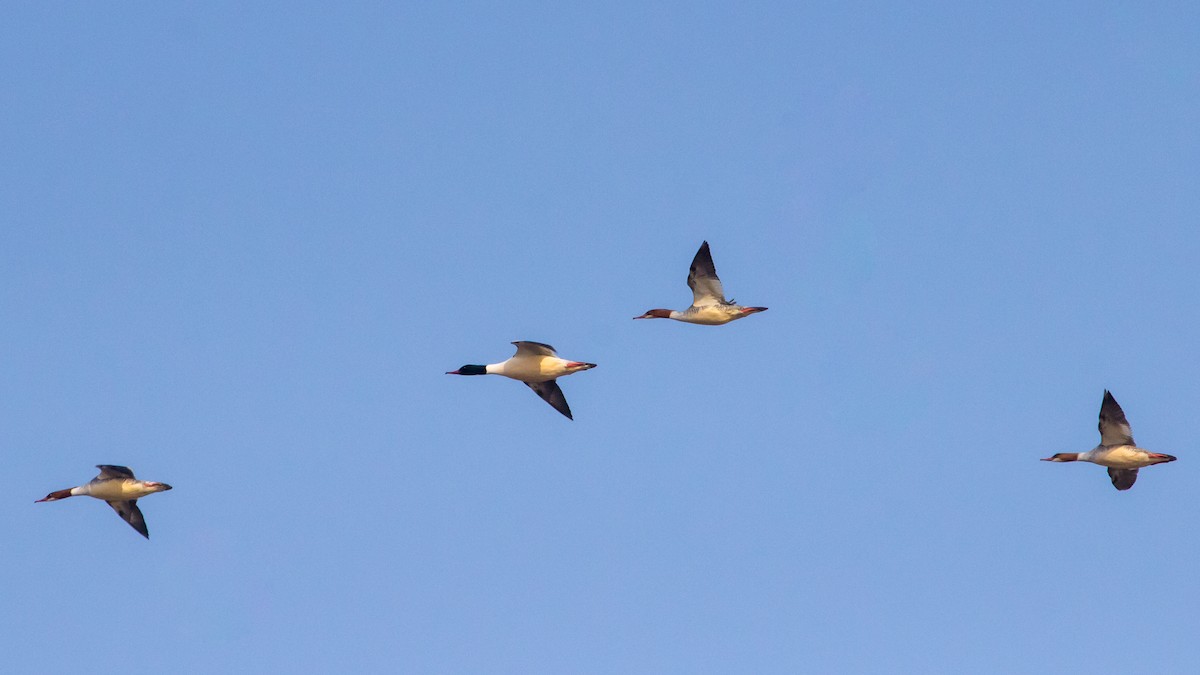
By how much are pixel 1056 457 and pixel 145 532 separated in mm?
26001

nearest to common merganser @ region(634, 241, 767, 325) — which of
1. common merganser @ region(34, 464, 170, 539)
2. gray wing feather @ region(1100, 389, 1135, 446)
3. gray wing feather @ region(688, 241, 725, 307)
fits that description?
gray wing feather @ region(688, 241, 725, 307)

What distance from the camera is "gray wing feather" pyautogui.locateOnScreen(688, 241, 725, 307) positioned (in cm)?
5628

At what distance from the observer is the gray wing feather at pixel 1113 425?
2242 inches

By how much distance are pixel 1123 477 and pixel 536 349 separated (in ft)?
55.0

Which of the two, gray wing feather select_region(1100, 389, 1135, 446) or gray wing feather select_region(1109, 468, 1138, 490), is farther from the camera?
gray wing feather select_region(1109, 468, 1138, 490)

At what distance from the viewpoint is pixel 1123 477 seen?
58.5 m

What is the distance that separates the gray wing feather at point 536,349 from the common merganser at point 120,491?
1047 cm

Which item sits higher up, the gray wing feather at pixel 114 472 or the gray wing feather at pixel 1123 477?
the gray wing feather at pixel 114 472

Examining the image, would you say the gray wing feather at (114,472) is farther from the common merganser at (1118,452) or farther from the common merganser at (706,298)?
the common merganser at (1118,452)

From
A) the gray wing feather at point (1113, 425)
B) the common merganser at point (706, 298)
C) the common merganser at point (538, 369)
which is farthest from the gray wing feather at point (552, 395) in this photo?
the gray wing feather at point (1113, 425)

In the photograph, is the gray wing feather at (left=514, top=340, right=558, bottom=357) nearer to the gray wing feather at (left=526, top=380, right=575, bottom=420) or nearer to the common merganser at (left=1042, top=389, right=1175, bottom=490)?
the gray wing feather at (left=526, top=380, right=575, bottom=420)

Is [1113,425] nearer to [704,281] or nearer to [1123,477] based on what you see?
[1123,477]

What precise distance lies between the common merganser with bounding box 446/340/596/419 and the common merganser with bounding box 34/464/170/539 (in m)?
9.07

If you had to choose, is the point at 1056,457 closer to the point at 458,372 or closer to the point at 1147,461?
the point at 1147,461
